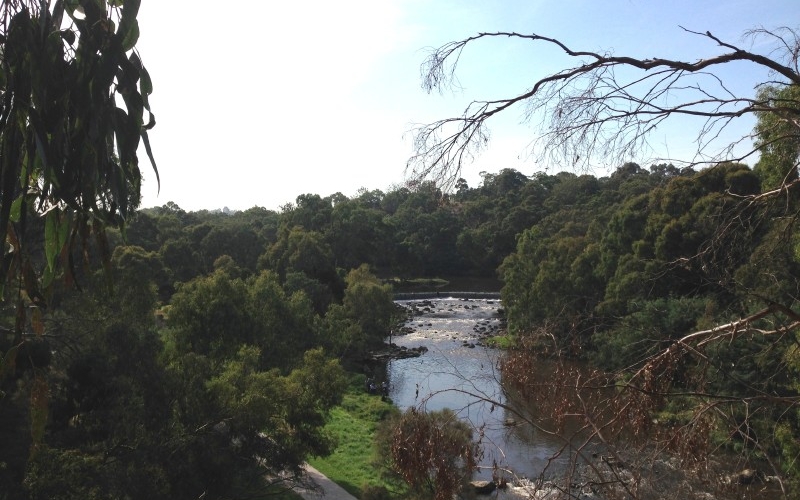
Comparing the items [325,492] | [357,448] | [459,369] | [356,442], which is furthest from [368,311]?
[325,492]

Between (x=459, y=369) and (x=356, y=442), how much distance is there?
341 centimetres

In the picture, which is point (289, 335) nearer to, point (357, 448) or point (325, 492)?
point (357, 448)

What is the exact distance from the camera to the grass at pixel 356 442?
43.7 ft

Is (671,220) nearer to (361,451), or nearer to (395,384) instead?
(395,384)

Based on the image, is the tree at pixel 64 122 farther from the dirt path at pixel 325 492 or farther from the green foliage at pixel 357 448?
the green foliage at pixel 357 448

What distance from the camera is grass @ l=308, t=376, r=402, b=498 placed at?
13320 millimetres

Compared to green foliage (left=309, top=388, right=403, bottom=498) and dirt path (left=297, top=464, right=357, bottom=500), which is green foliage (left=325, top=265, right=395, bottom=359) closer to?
green foliage (left=309, top=388, right=403, bottom=498)

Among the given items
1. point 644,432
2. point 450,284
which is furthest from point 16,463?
point 450,284

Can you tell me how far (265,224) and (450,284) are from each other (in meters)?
15.1

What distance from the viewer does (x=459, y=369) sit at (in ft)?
56.0

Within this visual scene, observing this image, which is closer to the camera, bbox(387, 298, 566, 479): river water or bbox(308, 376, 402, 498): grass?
bbox(308, 376, 402, 498): grass

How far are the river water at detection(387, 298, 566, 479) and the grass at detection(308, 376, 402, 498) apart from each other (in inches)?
39.3

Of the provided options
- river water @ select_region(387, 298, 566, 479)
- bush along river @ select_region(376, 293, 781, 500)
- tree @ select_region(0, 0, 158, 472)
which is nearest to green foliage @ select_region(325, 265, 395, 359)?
bush along river @ select_region(376, 293, 781, 500)

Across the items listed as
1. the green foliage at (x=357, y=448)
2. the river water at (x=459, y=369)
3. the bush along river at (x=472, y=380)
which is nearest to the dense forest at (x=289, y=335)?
the bush along river at (x=472, y=380)
